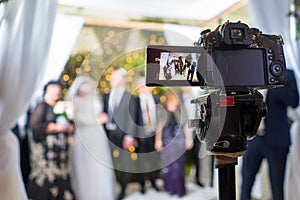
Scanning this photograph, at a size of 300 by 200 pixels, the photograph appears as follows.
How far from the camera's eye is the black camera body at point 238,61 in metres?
0.87

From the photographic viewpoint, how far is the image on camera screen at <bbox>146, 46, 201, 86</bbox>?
0.85 m

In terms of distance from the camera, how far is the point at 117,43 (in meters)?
1.18

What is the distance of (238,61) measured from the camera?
0.87 m

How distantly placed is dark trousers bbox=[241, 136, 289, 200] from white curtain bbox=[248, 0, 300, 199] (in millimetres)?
68

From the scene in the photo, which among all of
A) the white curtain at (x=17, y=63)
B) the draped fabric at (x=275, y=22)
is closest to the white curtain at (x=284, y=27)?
the draped fabric at (x=275, y=22)

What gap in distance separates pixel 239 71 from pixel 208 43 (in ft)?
0.38

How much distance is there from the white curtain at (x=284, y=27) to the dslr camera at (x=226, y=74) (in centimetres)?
72

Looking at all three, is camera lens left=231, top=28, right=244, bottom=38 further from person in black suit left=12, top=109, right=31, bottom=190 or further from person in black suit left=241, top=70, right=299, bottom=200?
person in black suit left=12, top=109, right=31, bottom=190

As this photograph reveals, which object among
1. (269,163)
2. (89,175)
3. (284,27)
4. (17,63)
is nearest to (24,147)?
(89,175)

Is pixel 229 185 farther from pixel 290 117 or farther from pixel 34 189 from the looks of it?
pixel 34 189

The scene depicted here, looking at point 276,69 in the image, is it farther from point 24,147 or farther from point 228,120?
point 24,147

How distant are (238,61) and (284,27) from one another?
878 mm

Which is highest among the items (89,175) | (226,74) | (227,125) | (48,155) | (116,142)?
(226,74)

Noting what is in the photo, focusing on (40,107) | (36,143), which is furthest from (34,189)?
(40,107)
